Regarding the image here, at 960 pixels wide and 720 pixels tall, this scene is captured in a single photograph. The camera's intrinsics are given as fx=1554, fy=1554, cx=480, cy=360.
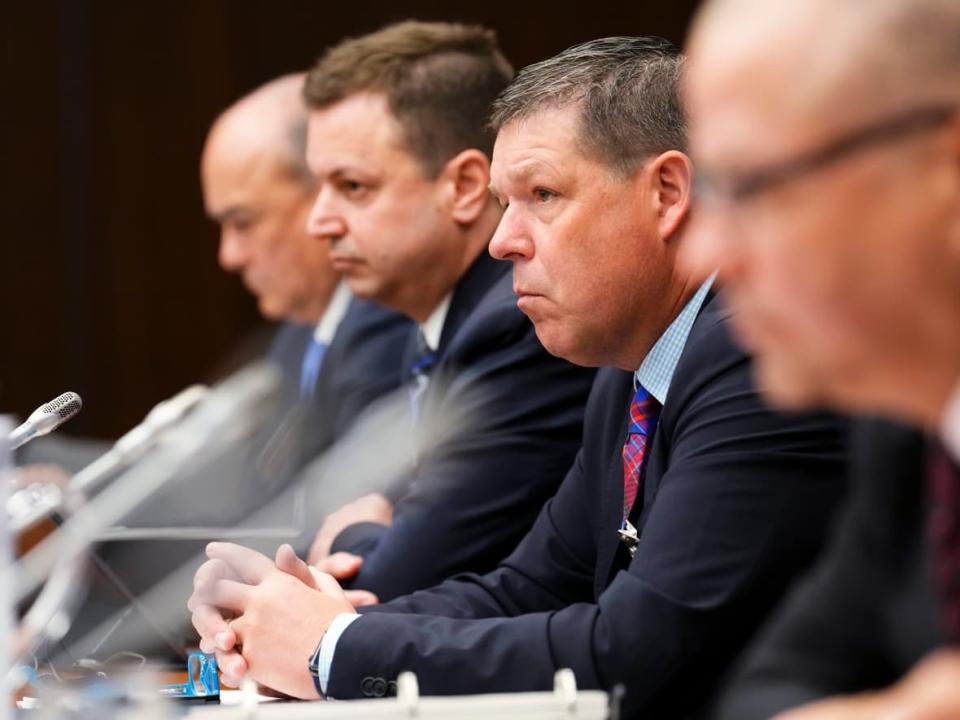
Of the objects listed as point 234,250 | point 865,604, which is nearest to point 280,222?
point 234,250

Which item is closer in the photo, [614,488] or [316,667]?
[316,667]

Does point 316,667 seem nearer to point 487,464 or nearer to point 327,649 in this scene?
point 327,649

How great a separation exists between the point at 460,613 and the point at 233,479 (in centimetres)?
170

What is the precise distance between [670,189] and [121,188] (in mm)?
3545

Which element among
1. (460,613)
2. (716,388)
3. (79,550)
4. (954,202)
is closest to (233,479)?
(460,613)

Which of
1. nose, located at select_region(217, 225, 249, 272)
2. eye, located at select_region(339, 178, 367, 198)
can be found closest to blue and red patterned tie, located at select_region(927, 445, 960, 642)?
eye, located at select_region(339, 178, 367, 198)

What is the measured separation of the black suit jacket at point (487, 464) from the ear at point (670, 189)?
0.58 meters

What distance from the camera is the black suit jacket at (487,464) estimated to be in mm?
2590

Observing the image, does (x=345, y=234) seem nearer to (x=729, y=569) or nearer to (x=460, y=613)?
(x=460, y=613)

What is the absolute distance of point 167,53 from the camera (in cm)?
525

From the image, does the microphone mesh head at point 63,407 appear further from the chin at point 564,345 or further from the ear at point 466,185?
the ear at point 466,185

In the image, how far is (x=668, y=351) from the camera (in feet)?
6.96

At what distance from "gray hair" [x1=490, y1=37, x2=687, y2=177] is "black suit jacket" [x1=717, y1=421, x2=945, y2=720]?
877 millimetres

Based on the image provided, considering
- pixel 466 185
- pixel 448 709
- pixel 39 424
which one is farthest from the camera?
pixel 466 185
